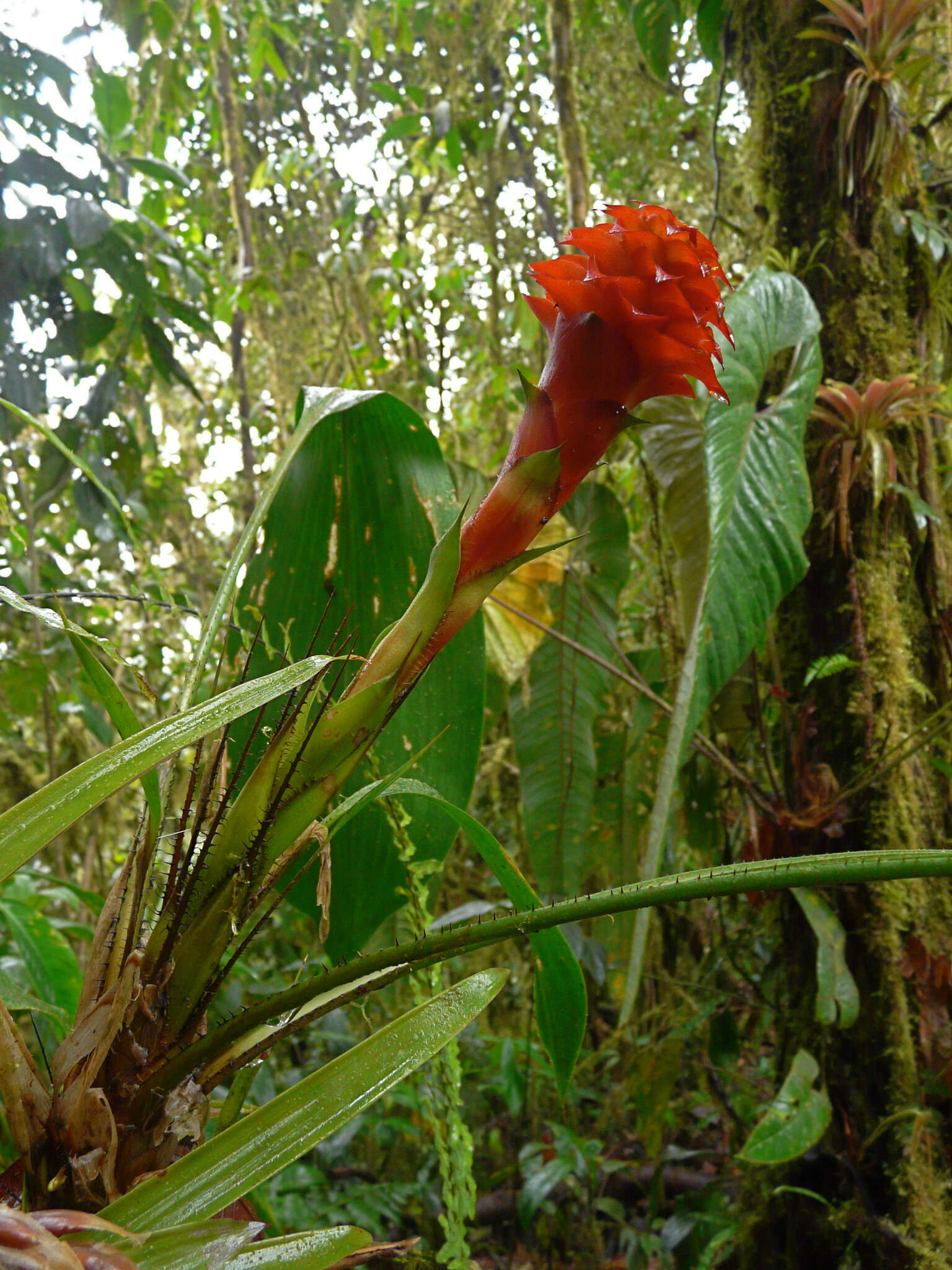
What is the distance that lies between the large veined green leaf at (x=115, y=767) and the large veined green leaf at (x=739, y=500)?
37 cm

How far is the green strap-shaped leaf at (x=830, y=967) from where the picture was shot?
2.84 ft

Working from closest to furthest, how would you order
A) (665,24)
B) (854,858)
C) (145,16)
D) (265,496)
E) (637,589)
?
(854,858) → (265,496) → (665,24) → (145,16) → (637,589)

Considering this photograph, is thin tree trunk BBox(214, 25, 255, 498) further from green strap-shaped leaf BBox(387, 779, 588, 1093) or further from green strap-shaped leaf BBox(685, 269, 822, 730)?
green strap-shaped leaf BBox(387, 779, 588, 1093)

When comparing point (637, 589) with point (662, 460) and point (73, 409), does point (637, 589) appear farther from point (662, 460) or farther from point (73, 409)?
point (73, 409)

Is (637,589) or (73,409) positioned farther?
(637,589)

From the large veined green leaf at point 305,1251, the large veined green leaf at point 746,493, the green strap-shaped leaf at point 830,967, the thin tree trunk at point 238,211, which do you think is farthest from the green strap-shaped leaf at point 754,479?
the thin tree trunk at point 238,211

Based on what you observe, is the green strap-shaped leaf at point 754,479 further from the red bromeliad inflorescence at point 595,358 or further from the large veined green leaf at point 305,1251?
the large veined green leaf at point 305,1251

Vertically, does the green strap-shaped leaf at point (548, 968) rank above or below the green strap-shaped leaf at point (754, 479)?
below

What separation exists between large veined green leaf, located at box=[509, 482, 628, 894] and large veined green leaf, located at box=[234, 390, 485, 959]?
477 mm

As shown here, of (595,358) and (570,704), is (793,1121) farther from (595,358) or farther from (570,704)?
(595,358)

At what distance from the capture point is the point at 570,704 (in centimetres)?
112

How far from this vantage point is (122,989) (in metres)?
0.27

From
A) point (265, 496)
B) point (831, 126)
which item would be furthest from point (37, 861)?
point (831, 126)

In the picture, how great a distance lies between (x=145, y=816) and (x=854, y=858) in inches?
9.7
